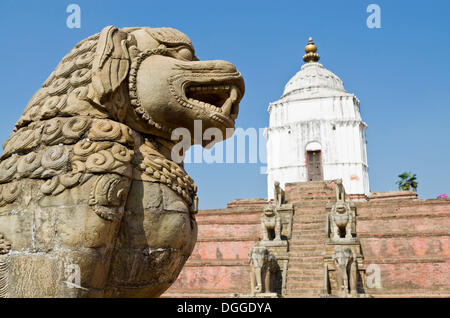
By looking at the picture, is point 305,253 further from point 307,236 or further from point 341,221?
point 341,221

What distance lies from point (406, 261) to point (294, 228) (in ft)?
15.1

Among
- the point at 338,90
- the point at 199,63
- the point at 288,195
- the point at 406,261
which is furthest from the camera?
the point at 338,90

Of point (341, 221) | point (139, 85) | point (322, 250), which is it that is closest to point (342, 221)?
point (341, 221)

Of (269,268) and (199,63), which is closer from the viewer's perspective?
(199,63)

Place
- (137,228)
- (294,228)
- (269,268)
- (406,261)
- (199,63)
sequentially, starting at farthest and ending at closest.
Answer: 1. (294,228)
2. (406,261)
3. (269,268)
4. (199,63)
5. (137,228)

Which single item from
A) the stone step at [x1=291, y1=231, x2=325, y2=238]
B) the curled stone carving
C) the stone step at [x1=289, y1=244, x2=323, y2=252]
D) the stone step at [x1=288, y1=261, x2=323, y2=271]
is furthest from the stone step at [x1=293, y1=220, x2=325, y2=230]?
the curled stone carving

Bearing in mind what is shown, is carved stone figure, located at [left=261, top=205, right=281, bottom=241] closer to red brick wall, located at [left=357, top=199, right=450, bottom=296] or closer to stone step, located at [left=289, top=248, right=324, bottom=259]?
stone step, located at [left=289, top=248, right=324, bottom=259]

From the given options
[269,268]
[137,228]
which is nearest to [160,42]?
[137,228]

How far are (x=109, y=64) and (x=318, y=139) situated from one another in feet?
106

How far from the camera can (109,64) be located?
11.2 ft

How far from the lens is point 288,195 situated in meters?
23.5

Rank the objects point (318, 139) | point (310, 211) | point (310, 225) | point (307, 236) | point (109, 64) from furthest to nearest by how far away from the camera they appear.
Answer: point (318, 139) < point (310, 211) < point (310, 225) < point (307, 236) < point (109, 64)

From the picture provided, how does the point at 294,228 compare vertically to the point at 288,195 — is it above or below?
below
